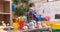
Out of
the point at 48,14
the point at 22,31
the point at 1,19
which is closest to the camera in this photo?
the point at 22,31

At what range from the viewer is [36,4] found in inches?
94.7

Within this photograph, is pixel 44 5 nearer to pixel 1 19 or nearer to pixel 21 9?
pixel 21 9

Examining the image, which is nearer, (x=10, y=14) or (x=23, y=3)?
(x=23, y=3)

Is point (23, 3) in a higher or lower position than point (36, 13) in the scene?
higher

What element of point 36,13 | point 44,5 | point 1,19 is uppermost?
point 44,5

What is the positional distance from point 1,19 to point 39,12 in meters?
0.91

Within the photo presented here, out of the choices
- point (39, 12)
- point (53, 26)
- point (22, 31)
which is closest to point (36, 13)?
point (39, 12)

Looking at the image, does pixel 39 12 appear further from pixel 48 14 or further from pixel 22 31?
pixel 22 31

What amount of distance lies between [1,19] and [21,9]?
26.7 inches

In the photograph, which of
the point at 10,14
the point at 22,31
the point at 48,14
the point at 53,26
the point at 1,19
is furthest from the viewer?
the point at 1,19

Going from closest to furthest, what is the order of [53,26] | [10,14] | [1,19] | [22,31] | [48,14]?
[22,31]
[53,26]
[48,14]
[10,14]
[1,19]

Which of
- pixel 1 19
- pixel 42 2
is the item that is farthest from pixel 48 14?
pixel 1 19

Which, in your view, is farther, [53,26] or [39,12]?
[39,12]

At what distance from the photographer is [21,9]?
7.68 ft
